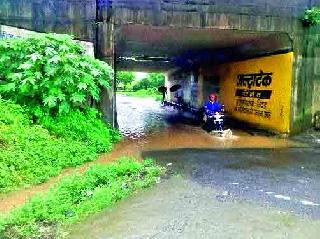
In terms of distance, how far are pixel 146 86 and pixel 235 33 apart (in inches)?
1770

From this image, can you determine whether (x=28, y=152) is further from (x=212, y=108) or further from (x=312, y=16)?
(x=312, y=16)

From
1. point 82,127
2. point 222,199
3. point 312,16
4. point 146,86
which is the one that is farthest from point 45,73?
point 146,86

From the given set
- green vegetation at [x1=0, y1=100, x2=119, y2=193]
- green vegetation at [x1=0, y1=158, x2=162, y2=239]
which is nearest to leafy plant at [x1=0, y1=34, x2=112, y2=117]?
green vegetation at [x1=0, y1=100, x2=119, y2=193]

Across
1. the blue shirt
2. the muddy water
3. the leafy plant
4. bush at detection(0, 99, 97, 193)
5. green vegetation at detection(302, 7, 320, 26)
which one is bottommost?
the muddy water

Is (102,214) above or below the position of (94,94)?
below

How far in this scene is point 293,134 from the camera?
13367mm

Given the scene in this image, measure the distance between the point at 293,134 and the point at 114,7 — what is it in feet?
23.0

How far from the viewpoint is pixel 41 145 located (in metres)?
8.77

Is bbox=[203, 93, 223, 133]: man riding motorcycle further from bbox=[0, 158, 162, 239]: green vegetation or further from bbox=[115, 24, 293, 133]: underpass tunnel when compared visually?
bbox=[0, 158, 162, 239]: green vegetation

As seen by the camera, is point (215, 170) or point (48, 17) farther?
point (48, 17)

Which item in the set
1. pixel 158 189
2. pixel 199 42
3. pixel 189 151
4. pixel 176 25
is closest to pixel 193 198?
pixel 158 189

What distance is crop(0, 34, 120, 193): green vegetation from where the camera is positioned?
9031mm

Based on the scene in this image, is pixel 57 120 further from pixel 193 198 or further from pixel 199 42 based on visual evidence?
pixel 199 42

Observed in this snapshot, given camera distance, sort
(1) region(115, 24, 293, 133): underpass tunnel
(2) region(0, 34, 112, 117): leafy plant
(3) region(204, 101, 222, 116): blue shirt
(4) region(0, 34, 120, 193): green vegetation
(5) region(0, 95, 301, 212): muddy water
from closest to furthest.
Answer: (4) region(0, 34, 120, 193): green vegetation
(2) region(0, 34, 112, 117): leafy plant
(5) region(0, 95, 301, 212): muddy water
(1) region(115, 24, 293, 133): underpass tunnel
(3) region(204, 101, 222, 116): blue shirt
